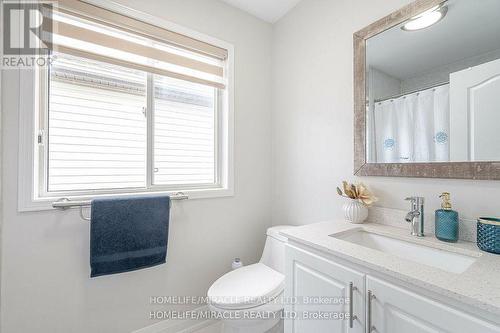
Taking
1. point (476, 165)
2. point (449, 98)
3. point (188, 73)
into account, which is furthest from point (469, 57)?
point (188, 73)

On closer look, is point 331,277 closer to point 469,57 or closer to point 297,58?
point 469,57

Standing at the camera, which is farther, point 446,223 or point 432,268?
point 446,223

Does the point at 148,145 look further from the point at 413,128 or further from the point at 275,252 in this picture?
the point at 413,128

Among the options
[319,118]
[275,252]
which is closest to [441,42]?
[319,118]

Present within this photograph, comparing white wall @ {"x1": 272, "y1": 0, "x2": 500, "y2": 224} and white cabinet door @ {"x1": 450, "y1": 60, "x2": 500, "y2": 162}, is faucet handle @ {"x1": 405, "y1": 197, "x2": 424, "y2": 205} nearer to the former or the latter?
white wall @ {"x1": 272, "y1": 0, "x2": 500, "y2": 224}

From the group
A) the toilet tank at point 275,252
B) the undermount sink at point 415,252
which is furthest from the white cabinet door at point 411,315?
Answer: the toilet tank at point 275,252

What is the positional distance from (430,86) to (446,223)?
2.11ft

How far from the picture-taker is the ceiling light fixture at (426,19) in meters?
1.03

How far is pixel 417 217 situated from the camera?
40.2 inches

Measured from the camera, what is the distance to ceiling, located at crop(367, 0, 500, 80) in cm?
92

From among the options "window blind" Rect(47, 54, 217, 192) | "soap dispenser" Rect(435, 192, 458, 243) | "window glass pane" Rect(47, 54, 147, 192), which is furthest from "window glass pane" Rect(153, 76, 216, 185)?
"soap dispenser" Rect(435, 192, 458, 243)

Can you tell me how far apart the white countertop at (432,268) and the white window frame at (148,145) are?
857mm

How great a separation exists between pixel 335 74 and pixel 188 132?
1125 mm

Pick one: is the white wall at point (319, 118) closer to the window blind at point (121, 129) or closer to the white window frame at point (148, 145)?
the white window frame at point (148, 145)
